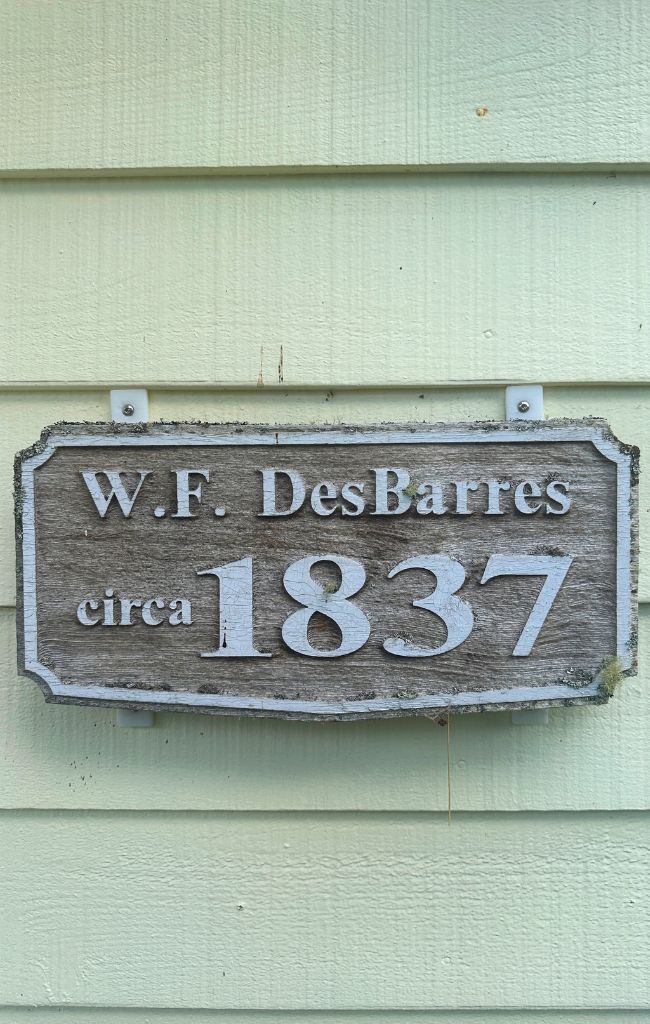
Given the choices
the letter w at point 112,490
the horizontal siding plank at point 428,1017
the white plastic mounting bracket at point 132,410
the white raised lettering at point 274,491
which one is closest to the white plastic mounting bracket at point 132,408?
the white plastic mounting bracket at point 132,410

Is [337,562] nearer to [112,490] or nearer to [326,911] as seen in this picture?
[112,490]

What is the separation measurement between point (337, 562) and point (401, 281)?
40 cm

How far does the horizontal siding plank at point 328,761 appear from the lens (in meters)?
0.95

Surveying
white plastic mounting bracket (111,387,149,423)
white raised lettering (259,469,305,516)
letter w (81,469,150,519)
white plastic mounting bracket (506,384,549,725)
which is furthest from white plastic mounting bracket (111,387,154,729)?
white plastic mounting bracket (506,384,549,725)

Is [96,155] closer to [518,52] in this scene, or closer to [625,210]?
[518,52]

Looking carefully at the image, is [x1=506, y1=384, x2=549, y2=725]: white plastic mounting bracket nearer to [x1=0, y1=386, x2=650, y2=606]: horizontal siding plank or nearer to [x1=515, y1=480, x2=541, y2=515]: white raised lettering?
[x1=0, y1=386, x2=650, y2=606]: horizontal siding plank

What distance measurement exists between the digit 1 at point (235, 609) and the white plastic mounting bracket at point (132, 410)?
164 mm

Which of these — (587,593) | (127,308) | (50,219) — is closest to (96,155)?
(50,219)

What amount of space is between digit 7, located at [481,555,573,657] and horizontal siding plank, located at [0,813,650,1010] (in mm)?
295

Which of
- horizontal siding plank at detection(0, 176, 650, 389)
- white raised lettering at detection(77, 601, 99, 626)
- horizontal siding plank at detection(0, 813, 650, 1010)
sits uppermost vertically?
horizontal siding plank at detection(0, 176, 650, 389)

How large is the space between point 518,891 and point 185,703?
0.53 metres

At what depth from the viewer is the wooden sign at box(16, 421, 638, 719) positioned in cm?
87

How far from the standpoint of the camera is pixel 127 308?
0.95 meters

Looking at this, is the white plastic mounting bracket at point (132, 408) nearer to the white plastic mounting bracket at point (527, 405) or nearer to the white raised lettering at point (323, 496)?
the white raised lettering at point (323, 496)
